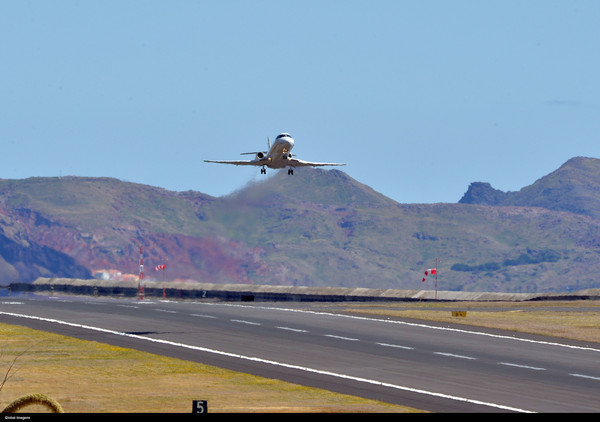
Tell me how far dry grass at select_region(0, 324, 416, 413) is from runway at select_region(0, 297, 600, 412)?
4.81 ft


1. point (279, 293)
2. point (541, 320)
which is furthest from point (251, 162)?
point (279, 293)

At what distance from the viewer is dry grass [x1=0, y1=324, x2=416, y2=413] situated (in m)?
25.0

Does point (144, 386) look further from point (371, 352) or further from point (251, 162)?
point (251, 162)

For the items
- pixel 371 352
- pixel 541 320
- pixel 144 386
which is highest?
pixel 541 320

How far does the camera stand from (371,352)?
4212 centimetres

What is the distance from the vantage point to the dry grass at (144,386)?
25.0 m

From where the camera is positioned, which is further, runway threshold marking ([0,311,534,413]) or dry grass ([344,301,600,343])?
dry grass ([344,301,600,343])

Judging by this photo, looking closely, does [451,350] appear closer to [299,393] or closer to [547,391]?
[547,391]

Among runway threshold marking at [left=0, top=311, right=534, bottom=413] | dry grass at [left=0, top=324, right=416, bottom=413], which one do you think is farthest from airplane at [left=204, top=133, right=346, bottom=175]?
dry grass at [left=0, top=324, right=416, bottom=413]

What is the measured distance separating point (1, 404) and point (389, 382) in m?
11.8

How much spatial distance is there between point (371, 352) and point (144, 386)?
14.5 m

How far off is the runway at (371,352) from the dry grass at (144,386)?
1465 mm

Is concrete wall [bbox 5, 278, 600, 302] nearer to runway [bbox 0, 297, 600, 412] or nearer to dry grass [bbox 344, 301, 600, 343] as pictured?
dry grass [bbox 344, 301, 600, 343]
